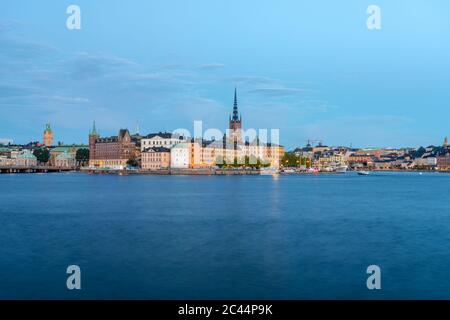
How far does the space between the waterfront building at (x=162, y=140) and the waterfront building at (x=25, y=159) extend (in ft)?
124

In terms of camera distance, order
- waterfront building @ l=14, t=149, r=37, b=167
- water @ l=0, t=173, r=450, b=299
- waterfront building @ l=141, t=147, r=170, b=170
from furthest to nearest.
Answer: waterfront building @ l=14, t=149, r=37, b=167 → waterfront building @ l=141, t=147, r=170, b=170 → water @ l=0, t=173, r=450, b=299

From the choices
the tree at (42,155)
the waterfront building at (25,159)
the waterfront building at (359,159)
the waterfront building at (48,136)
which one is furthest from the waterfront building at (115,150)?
the waterfront building at (359,159)

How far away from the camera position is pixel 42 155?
447 ft

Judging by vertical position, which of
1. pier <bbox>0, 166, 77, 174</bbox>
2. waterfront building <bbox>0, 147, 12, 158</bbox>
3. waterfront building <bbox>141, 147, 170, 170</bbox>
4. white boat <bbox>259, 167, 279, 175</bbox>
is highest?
waterfront building <bbox>0, 147, 12, 158</bbox>

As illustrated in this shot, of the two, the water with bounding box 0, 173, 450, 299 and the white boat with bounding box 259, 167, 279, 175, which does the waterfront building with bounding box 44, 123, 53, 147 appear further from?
the water with bounding box 0, 173, 450, 299

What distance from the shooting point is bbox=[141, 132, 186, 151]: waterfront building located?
100938 millimetres

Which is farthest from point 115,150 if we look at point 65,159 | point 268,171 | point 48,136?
point 48,136

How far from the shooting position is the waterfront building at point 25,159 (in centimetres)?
12888

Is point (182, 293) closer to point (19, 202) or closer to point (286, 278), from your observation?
point (286, 278)

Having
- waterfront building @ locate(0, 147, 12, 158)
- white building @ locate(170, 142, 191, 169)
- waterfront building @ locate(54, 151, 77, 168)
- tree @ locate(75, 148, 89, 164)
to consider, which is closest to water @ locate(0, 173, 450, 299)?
white building @ locate(170, 142, 191, 169)

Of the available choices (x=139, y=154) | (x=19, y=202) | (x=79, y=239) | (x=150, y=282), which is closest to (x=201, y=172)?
(x=139, y=154)

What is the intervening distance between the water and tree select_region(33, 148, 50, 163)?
112m

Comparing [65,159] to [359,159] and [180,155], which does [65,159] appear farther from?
[359,159]
